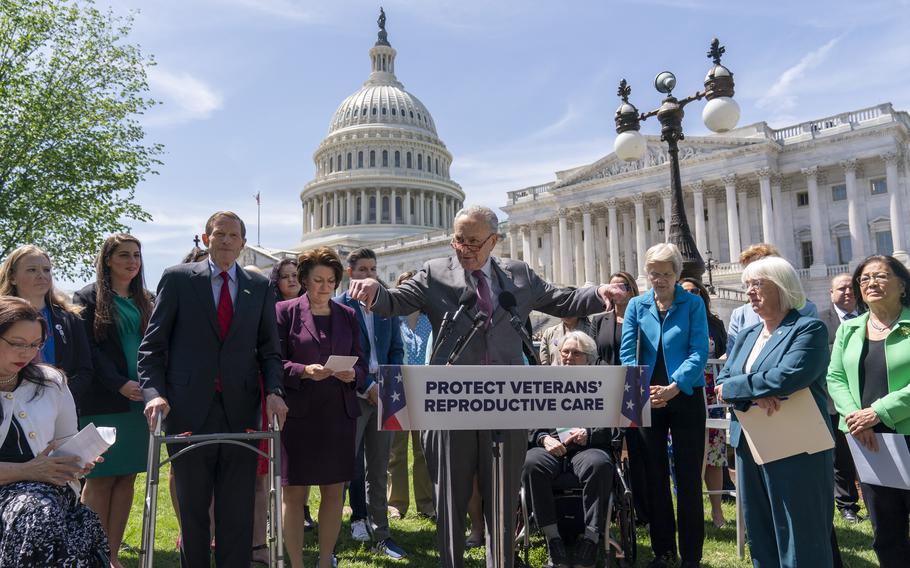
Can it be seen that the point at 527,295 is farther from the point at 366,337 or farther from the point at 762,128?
the point at 762,128

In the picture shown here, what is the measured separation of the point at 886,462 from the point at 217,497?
14.8ft

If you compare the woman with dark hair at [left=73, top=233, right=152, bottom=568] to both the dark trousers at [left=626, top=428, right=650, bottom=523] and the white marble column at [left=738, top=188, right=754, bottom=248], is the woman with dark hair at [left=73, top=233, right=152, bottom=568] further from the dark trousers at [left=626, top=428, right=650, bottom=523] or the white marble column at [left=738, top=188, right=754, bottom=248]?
the white marble column at [left=738, top=188, right=754, bottom=248]

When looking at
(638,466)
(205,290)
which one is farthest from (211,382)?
(638,466)

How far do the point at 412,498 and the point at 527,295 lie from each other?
205 inches

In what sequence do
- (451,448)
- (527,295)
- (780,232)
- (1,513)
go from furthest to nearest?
1. (780,232)
2. (527,295)
3. (451,448)
4. (1,513)

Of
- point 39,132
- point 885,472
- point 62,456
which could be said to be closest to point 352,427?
point 62,456

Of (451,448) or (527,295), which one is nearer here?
(451,448)

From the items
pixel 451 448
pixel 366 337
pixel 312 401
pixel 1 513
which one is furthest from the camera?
pixel 366 337

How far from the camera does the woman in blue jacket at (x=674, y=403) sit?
18.4 feet

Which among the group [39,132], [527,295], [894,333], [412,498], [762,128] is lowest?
[412,498]

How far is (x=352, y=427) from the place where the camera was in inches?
228

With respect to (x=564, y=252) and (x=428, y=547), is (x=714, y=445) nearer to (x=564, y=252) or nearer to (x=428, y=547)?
(x=428, y=547)

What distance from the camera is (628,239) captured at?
191 feet

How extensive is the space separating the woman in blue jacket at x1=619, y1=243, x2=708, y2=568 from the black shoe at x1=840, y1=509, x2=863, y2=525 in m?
2.71
